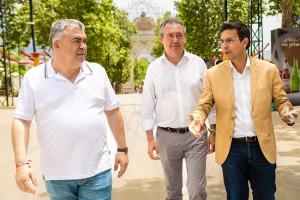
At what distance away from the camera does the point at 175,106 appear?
4.26 meters

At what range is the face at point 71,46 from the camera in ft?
10.1

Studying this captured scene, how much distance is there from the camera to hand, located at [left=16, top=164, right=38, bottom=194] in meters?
2.86

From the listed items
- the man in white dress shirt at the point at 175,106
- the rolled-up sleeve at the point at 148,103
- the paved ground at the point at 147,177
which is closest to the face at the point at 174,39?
the man in white dress shirt at the point at 175,106

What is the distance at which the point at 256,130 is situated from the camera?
3.51 meters

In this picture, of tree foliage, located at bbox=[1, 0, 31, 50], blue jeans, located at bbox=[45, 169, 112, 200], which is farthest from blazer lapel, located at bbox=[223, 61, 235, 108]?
tree foliage, located at bbox=[1, 0, 31, 50]

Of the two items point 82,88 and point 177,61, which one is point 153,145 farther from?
point 82,88

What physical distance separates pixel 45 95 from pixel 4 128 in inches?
499

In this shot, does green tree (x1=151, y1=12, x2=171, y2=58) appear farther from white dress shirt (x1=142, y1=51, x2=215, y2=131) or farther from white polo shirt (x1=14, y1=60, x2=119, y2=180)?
white polo shirt (x1=14, y1=60, x2=119, y2=180)

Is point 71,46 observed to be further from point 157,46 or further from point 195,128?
point 157,46

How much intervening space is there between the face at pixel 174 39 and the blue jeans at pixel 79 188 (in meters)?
1.60

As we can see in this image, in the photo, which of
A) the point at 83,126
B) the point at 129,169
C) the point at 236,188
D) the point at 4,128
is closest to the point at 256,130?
the point at 236,188

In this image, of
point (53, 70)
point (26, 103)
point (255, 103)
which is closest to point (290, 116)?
point (255, 103)

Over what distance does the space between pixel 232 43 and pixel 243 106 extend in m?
0.52

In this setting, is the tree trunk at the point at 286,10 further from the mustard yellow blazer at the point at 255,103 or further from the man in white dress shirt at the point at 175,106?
the mustard yellow blazer at the point at 255,103
